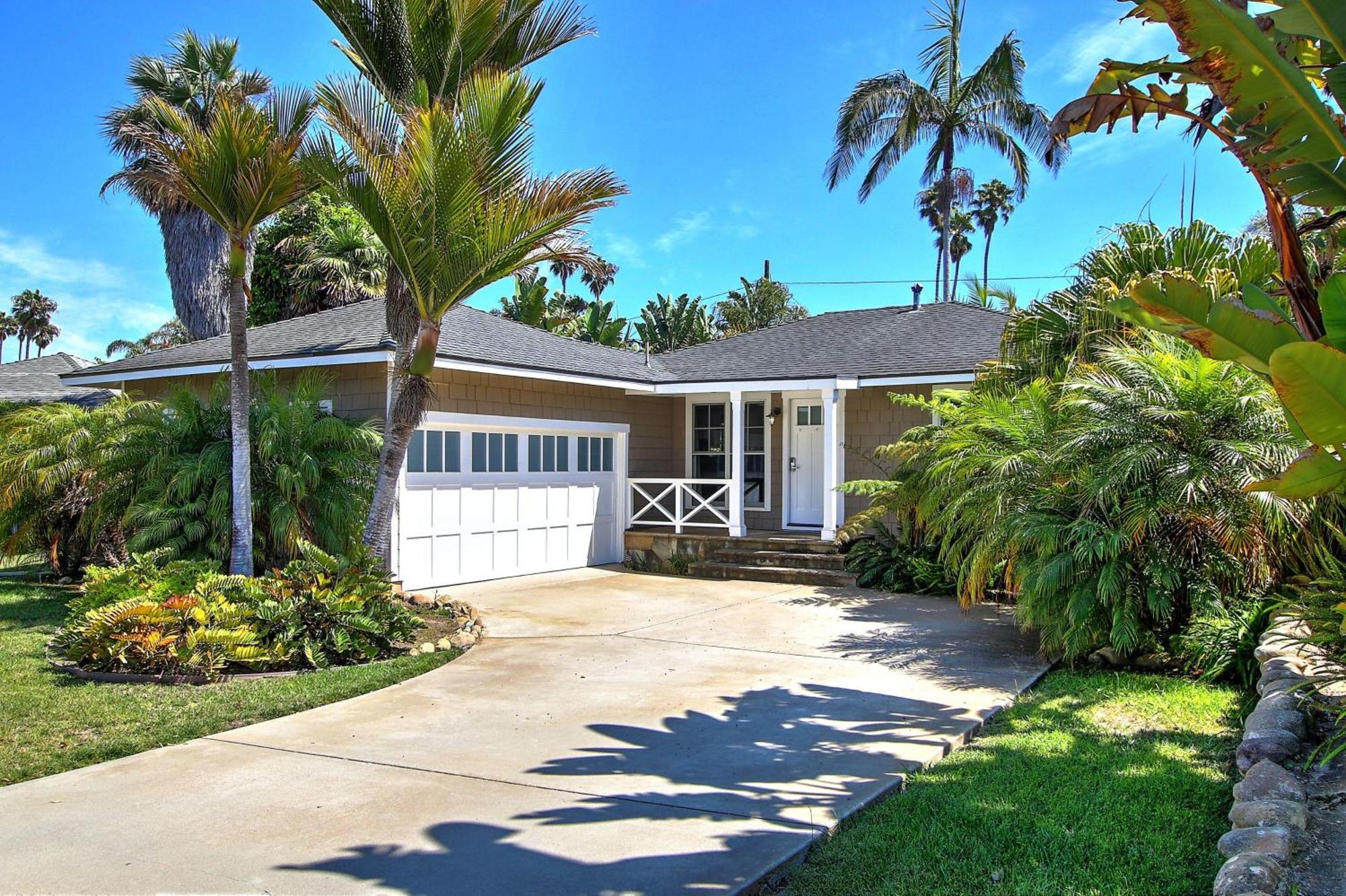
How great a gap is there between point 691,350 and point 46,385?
1500 cm

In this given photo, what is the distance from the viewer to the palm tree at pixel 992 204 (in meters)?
51.6

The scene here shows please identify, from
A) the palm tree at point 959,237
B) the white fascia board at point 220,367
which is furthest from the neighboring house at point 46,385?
the palm tree at point 959,237

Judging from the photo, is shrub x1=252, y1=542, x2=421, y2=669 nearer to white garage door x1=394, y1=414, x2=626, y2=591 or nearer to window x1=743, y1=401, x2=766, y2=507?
white garage door x1=394, y1=414, x2=626, y2=591

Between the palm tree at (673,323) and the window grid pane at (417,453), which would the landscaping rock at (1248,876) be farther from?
the palm tree at (673,323)

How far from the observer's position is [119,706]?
648 cm

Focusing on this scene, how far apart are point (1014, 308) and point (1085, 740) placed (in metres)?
6.77

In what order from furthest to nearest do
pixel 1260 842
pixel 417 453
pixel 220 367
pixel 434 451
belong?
pixel 220 367
pixel 434 451
pixel 417 453
pixel 1260 842

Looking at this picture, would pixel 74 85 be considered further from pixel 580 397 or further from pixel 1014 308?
pixel 1014 308

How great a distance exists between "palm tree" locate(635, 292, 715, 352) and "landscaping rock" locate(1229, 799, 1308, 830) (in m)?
32.2

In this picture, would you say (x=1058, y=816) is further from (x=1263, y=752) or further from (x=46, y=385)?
(x=46, y=385)

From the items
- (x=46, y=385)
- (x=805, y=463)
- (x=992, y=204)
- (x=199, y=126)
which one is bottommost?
(x=805, y=463)

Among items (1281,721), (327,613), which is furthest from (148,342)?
(1281,721)

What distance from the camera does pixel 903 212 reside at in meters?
45.4

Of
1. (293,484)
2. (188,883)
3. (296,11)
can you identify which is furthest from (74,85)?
(188,883)
